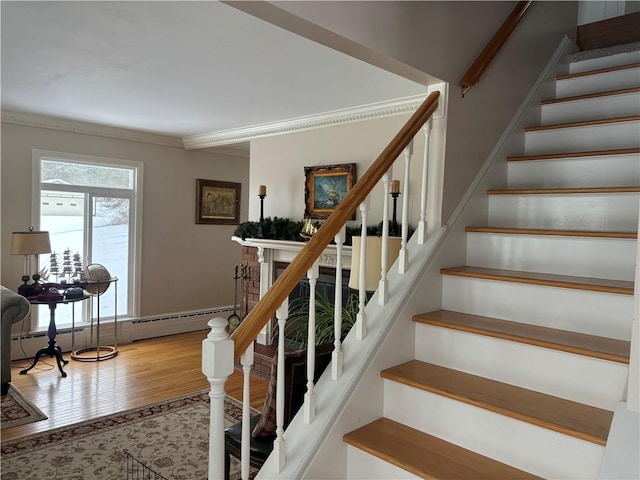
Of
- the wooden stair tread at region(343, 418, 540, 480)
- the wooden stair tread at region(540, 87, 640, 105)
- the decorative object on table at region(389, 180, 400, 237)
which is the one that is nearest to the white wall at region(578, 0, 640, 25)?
the wooden stair tread at region(540, 87, 640, 105)

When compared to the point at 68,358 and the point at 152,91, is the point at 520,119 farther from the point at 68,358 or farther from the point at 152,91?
the point at 68,358

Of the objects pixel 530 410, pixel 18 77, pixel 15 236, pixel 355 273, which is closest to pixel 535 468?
pixel 530 410

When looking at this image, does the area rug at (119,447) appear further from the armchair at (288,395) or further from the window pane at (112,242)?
the window pane at (112,242)

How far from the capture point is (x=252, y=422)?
2371 millimetres

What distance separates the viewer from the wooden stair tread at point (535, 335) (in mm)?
1601

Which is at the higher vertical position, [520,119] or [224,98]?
[224,98]

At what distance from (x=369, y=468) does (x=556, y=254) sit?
1.33m

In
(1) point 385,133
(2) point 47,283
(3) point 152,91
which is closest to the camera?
(3) point 152,91

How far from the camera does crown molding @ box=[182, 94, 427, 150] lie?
3.80 m

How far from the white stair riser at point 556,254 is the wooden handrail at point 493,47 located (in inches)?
32.0

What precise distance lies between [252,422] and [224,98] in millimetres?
2668

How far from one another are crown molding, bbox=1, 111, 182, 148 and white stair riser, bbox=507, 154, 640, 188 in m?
4.52

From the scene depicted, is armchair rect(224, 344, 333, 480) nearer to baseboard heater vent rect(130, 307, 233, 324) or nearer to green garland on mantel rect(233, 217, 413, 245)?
green garland on mantel rect(233, 217, 413, 245)

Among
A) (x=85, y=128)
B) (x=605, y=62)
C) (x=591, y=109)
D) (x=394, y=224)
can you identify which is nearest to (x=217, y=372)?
(x=394, y=224)
